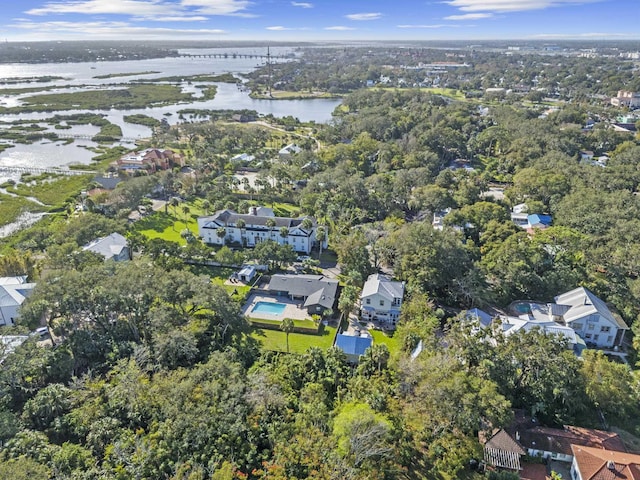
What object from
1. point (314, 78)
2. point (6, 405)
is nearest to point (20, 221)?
point (6, 405)

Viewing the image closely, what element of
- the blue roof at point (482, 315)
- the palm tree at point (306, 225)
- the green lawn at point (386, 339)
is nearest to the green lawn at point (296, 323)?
the green lawn at point (386, 339)

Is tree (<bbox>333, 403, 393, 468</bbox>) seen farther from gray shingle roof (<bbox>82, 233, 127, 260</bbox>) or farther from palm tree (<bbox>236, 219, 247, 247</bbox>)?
gray shingle roof (<bbox>82, 233, 127, 260</bbox>)

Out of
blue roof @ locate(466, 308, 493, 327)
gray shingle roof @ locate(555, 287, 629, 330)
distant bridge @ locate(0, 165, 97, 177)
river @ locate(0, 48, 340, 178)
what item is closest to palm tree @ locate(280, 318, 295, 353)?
blue roof @ locate(466, 308, 493, 327)

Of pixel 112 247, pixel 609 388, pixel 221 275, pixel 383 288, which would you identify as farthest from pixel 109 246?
pixel 609 388

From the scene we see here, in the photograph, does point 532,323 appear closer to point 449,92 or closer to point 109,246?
point 109,246

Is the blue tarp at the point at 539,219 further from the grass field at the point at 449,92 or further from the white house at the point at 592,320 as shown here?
the grass field at the point at 449,92

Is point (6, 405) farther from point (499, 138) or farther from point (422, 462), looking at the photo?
point (499, 138)
